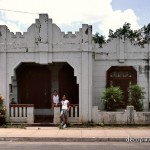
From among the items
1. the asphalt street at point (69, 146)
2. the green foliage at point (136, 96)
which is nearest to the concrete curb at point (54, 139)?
the asphalt street at point (69, 146)

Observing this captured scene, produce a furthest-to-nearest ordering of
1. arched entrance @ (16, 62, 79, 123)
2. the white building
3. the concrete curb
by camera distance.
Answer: arched entrance @ (16, 62, 79, 123) < the white building < the concrete curb

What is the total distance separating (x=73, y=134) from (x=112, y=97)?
3.61 metres

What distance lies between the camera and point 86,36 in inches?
693

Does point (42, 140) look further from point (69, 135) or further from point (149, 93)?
point (149, 93)

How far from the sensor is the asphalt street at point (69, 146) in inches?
468

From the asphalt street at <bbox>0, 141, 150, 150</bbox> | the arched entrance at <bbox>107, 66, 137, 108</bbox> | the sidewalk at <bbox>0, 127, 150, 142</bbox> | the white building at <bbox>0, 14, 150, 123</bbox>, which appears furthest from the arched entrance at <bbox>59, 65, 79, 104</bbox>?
the asphalt street at <bbox>0, 141, 150, 150</bbox>

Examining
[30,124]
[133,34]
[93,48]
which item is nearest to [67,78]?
[93,48]

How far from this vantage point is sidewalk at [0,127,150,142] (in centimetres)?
1361

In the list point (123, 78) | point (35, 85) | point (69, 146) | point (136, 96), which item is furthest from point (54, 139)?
point (123, 78)

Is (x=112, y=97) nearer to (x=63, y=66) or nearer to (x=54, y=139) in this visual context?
(x=63, y=66)

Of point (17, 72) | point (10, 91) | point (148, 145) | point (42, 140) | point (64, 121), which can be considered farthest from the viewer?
point (17, 72)

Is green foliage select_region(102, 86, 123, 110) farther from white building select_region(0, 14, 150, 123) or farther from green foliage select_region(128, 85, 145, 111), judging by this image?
white building select_region(0, 14, 150, 123)

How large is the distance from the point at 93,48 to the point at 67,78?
96.5 inches

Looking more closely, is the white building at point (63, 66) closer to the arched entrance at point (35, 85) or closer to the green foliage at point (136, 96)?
the arched entrance at point (35, 85)
